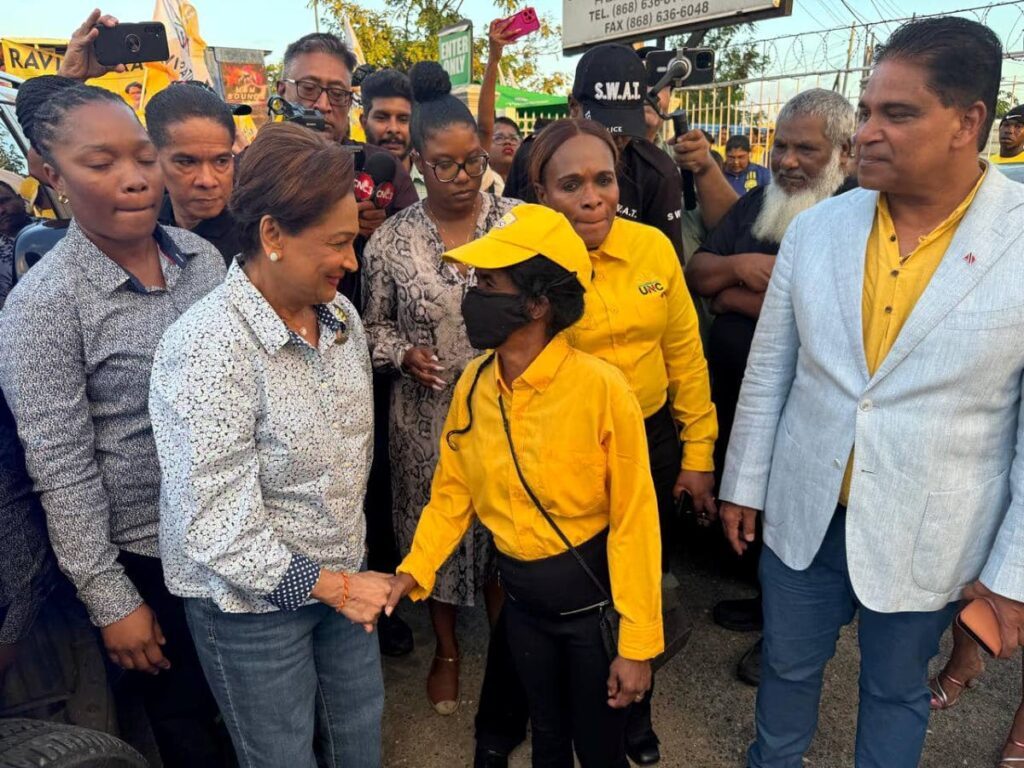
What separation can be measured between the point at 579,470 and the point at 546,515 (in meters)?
0.16

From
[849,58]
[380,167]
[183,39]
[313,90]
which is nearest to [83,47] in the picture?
[313,90]

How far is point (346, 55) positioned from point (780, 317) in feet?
8.94

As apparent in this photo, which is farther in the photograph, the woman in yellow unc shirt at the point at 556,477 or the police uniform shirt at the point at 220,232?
the police uniform shirt at the point at 220,232

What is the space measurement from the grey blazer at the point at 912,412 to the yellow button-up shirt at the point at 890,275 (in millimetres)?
39

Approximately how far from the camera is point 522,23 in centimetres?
354

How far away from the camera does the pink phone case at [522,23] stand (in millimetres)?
3444

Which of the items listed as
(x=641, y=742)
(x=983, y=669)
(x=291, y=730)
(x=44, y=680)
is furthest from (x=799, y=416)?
(x=44, y=680)

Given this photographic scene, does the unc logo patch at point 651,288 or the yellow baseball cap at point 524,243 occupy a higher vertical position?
the yellow baseball cap at point 524,243

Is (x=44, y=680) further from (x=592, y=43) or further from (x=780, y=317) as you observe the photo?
(x=592, y=43)

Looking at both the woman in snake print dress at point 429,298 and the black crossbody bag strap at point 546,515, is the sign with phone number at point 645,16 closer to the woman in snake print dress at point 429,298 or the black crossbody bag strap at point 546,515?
the woman in snake print dress at point 429,298

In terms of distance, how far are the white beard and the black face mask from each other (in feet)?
5.22

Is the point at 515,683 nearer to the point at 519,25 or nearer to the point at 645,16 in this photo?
the point at 519,25

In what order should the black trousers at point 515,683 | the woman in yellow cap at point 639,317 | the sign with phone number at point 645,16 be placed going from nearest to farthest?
1. the woman in yellow cap at point 639,317
2. the black trousers at point 515,683
3. the sign with phone number at point 645,16

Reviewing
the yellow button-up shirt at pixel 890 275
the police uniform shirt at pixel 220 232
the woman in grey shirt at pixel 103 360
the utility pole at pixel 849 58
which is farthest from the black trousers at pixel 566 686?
the utility pole at pixel 849 58
